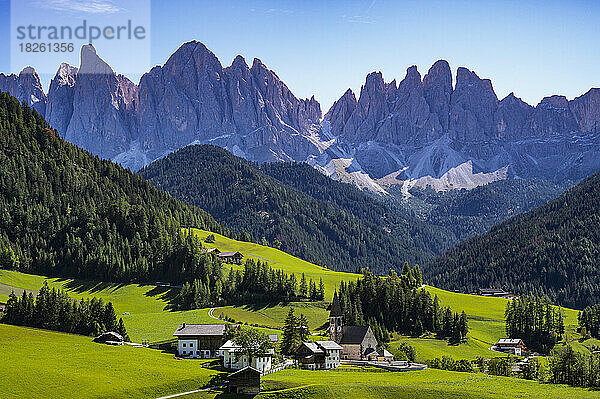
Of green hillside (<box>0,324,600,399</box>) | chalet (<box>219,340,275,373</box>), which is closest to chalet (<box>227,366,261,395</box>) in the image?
→ green hillside (<box>0,324,600,399</box>)

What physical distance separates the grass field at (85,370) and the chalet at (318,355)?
56.7 ft

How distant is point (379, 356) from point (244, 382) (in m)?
42.2

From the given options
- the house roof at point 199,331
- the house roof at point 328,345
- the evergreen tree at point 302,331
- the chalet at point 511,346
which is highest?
the house roof at point 199,331

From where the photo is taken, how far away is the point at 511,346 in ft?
511

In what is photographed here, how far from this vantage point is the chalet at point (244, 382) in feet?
298

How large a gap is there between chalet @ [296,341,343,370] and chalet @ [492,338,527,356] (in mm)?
54416

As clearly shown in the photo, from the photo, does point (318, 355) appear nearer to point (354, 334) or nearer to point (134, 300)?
point (354, 334)

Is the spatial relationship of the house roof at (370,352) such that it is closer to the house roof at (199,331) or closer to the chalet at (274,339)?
the chalet at (274,339)

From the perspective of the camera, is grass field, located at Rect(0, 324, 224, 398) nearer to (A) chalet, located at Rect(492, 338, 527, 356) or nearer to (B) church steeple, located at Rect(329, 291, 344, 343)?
(B) church steeple, located at Rect(329, 291, 344, 343)

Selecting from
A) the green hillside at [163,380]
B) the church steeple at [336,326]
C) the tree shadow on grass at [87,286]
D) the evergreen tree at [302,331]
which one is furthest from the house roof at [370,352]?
the tree shadow on grass at [87,286]

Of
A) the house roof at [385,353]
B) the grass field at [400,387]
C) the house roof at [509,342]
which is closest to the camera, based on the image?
the grass field at [400,387]

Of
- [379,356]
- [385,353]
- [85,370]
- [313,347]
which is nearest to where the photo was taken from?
[85,370]

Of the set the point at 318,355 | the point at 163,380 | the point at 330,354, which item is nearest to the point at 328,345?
the point at 330,354

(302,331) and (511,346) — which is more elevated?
(302,331)
